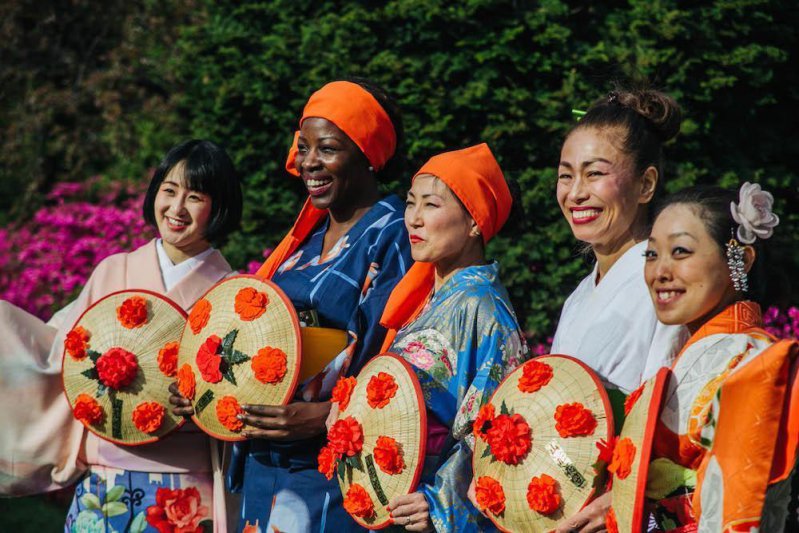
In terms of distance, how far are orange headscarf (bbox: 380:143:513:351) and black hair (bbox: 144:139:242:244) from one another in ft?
3.35

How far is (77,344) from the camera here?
416cm

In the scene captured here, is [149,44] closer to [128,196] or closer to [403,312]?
[128,196]

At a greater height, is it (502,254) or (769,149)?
(769,149)

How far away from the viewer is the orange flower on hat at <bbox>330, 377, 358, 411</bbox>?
3.45 metres

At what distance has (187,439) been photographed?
13.9 ft

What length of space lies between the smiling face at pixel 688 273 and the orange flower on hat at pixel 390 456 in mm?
875

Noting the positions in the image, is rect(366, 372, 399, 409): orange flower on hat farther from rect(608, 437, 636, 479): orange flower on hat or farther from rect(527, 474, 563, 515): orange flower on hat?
rect(608, 437, 636, 479): orange flower on hat

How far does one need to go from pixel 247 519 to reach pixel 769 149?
3932 millimetres

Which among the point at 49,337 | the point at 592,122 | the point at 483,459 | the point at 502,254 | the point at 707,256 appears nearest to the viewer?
the point at 707,256

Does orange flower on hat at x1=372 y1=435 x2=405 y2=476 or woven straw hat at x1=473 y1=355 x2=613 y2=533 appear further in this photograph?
orange flower on hat at x1=372 y1=435 x2=405 y2=476

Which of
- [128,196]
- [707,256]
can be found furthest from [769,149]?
[128,196]

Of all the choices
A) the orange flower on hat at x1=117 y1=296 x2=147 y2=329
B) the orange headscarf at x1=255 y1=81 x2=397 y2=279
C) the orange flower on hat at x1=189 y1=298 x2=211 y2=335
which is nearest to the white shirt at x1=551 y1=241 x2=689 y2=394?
the orange headscarf at x1=255 y1=81 x2=397 y2=279

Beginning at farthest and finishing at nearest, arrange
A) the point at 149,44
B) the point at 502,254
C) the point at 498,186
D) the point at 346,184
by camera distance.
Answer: the point at 149,44
the point at 502,254
the point at 346,184
the point at 498,186

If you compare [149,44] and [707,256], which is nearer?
[707,256]
